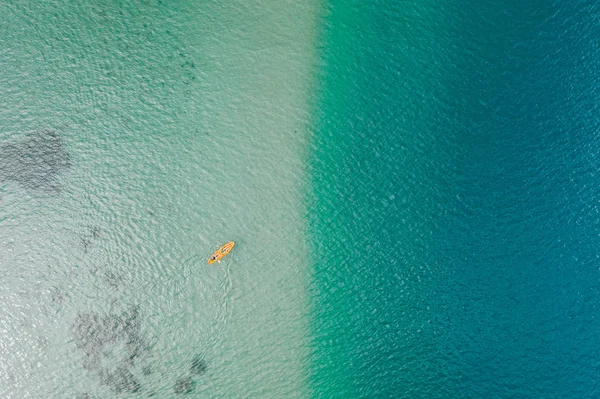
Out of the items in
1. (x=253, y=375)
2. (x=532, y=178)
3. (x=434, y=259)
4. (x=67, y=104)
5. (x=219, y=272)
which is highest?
(x=532, y=178)

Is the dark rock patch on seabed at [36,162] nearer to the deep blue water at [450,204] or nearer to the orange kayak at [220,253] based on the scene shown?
the orange kayak at [220,253]

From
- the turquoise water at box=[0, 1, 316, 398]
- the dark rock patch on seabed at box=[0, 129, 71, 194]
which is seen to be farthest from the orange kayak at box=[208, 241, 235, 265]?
the dark rock patch on seabed at box=[0, 129, 71, 194]

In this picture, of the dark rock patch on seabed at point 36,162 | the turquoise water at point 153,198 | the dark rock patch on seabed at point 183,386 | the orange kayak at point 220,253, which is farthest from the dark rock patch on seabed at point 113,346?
the dark rock patch on seabed at point 36,162

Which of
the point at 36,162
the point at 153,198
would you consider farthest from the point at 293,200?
the point at 36,162

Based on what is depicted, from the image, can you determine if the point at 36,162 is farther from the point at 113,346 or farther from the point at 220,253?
the point at 220,253

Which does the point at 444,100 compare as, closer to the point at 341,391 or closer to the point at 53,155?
the point at 341,391

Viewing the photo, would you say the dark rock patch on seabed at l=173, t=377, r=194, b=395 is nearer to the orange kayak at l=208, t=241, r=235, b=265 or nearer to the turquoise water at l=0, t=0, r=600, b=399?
the turquoise water at l=0, t=0, r=600, b=399

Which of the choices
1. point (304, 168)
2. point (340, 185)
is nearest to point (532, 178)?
point (340, 185)
